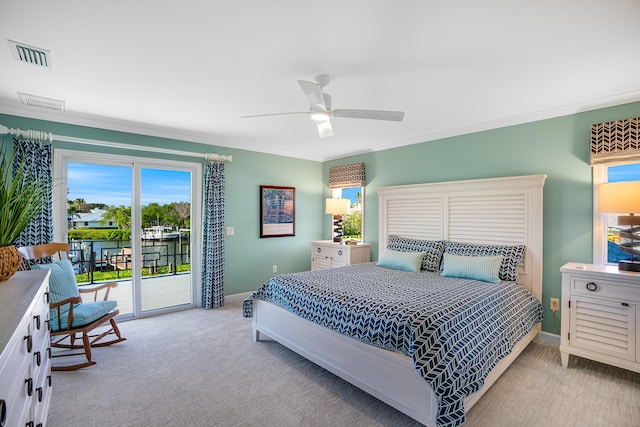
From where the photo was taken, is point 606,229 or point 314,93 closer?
point 314,93

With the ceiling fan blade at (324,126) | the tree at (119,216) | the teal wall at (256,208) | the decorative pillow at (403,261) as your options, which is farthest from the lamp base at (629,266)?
the tree at (119,216)

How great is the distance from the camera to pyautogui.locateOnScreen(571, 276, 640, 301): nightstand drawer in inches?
95.8

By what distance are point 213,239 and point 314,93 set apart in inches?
113

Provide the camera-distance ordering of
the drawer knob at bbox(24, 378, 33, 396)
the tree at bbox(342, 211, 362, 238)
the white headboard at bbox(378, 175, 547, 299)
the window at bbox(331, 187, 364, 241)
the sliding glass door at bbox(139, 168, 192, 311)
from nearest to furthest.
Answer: the drawer knob at bbox(24, 378, 33, 396)
the white headboard at bbox(378, 175, 547, 299)
the sliding glass door at bbox(139, 168, 192, 311)
the window at bbox(331, 187, 364, 241)
the tree at bbox(342, 211, 362, 238)

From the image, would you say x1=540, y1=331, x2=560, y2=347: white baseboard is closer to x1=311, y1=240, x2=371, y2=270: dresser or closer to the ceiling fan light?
x1=311, y1=240, x2=371, y2=270: dresser

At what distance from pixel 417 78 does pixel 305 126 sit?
168 centimetres

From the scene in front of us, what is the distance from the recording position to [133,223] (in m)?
4.02

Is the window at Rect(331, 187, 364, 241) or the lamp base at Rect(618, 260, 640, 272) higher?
the window at Rect(331, 187, 364, 241)

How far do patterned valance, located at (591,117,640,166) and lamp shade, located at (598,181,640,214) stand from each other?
43 centimetres

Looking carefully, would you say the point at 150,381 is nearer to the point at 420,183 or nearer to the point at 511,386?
the point at 511,386

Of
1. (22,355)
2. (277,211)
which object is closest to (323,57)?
(22,355)

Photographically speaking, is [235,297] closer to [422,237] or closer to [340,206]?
[340,206]

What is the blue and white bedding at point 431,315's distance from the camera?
190 cm

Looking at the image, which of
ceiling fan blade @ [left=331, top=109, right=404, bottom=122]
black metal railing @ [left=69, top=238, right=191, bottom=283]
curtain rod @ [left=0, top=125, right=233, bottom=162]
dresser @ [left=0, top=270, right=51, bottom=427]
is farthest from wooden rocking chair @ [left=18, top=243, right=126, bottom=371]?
ceiling fan blade @ [left=331, top=109, right=404, bottom=122]
